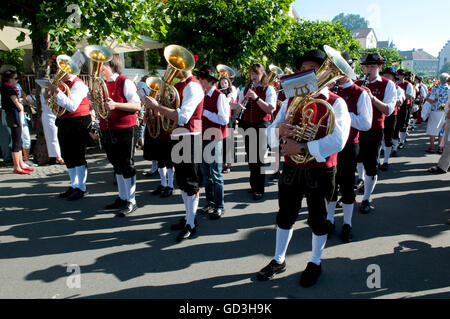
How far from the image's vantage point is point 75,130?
498 centimetres

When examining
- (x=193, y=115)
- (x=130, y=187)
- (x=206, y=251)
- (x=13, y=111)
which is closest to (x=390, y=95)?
(x=193, y=115)

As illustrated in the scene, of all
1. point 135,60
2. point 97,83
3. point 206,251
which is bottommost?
point 206,251

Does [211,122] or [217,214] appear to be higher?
[211,122]

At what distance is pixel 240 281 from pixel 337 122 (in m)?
1.67

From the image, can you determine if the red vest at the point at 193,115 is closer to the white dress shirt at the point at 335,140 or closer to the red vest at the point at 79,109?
the white dress shirt at the point at 335,140

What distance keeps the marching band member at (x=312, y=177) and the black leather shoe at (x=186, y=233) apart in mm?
1120

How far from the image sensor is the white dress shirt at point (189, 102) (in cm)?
340

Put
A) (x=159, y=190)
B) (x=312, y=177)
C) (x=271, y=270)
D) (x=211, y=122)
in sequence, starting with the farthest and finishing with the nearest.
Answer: (x=159, y=190)
(x=211, y=122)
(x=271, y=270)
(x=312, y=177)

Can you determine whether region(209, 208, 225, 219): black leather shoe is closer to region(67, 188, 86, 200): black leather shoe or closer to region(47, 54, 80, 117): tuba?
region(67, 188, 86, 200): black leather shoe

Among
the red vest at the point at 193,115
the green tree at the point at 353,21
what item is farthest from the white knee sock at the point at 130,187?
the green tree at the point at 353,21

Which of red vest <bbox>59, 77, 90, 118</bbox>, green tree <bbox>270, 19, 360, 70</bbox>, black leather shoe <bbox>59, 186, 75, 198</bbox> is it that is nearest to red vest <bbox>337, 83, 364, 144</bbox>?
red vest <bbox>59, 77, 90, 118</bbox>

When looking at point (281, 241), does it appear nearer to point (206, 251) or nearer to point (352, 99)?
point (206, 251)

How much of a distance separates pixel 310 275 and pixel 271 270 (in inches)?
14.0
